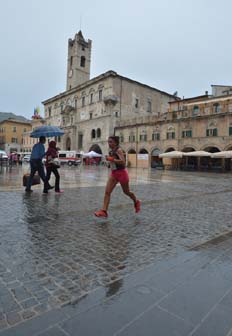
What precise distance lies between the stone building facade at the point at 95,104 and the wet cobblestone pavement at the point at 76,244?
34.6 meters

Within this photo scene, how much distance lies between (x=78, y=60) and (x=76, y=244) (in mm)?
61803

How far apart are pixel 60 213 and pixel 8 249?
2221mm

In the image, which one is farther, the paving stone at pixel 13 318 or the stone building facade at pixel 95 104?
the stone building facade at pixel 95 104

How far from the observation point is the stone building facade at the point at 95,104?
1727 inches

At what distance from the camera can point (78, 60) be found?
57.5m

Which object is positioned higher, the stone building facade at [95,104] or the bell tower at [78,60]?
the bell tower at [78,60]

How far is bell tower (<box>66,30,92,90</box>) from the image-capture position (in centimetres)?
5719

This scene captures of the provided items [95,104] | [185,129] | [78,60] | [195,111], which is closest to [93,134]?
[95,104]

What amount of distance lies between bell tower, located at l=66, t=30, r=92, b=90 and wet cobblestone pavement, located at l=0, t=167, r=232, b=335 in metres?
57.7

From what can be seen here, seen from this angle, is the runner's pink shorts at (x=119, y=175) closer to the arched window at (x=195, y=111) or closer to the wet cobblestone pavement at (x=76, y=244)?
the wet cobblestone pavement at (x=76, y=244)

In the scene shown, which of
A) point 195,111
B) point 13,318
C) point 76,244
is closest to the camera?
point 13,318

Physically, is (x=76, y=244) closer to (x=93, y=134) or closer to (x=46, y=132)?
(x=46, y=132)

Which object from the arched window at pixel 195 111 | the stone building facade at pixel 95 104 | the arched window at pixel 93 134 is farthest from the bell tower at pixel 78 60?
the arched window at pixel 195 111

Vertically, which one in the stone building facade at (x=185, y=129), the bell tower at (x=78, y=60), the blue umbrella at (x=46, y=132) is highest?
the bell tower at (x=78, y=60)
